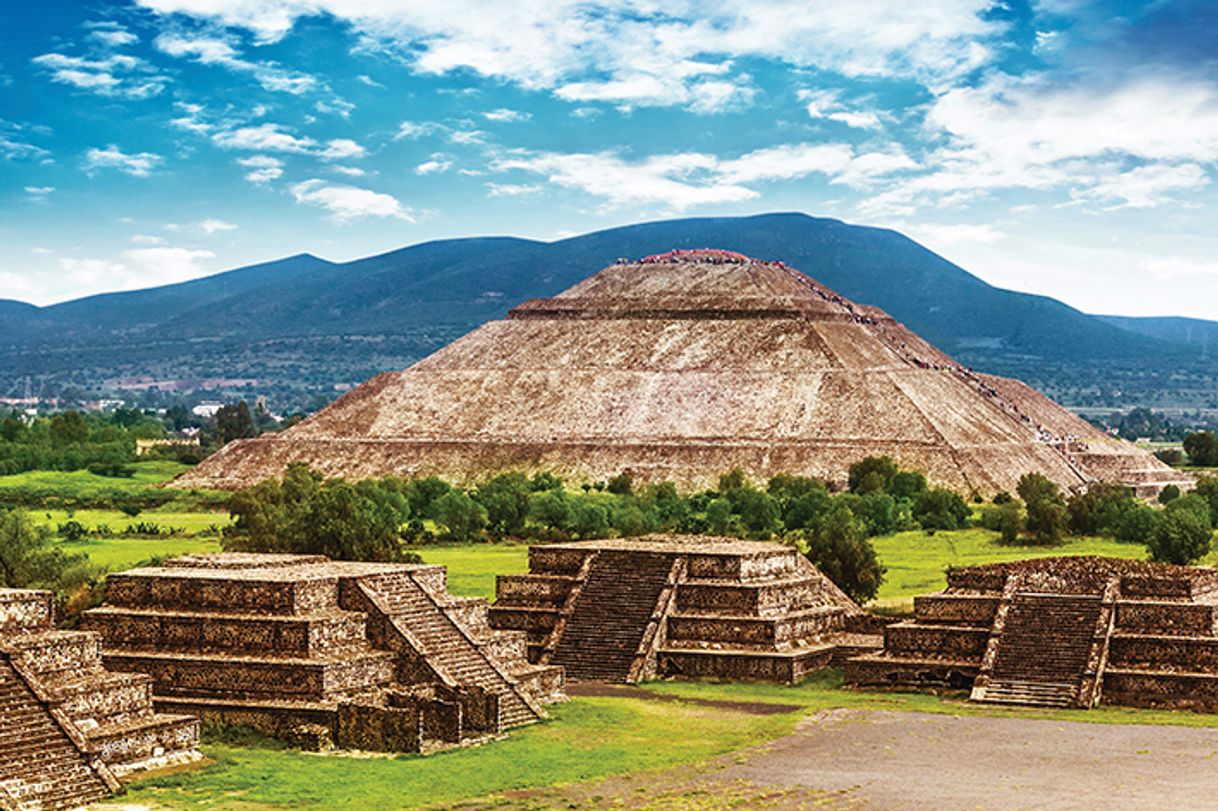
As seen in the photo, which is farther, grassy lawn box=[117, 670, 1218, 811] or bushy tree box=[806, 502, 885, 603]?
bushy tree box=[806, 502, 885, 603]

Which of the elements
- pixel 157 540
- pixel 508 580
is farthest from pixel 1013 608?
pixel 157 540

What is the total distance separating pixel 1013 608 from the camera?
49.3m

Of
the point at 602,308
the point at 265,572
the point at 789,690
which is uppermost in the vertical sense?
the point at 602,308

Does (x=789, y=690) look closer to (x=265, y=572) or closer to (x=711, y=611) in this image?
(x=711, y=611)

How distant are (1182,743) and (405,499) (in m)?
70.7

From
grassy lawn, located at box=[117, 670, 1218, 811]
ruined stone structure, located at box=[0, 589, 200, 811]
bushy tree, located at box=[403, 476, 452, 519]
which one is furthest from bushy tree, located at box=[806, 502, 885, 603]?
bushy tree, located at box=[403, 476, 452, 519]

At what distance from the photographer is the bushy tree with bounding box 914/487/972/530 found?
100938 mm

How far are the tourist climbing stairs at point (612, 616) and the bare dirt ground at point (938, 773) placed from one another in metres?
8.55

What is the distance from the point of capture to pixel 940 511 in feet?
341

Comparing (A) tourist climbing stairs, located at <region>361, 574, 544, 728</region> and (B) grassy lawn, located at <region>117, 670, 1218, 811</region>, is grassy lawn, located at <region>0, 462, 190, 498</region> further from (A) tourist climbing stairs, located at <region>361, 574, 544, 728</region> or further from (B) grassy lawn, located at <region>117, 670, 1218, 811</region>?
(B) grassy lawn, located at <region>117, 670, 1218, 811</region>

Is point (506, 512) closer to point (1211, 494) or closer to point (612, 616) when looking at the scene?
point (1211, 494)

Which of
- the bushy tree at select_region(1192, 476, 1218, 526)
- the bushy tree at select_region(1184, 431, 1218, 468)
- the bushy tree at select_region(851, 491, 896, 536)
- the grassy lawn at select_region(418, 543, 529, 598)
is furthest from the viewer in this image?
the bushy tree at select_region(1184, 431, 1218, 468)

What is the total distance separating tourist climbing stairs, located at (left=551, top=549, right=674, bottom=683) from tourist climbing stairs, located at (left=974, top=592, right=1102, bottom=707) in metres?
9.04

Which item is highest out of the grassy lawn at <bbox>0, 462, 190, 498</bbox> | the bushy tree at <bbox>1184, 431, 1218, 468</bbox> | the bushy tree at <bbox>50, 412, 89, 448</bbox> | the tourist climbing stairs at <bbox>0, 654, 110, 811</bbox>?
the bushy tree at <bbox>50, 412, 89, 448</bbox>
